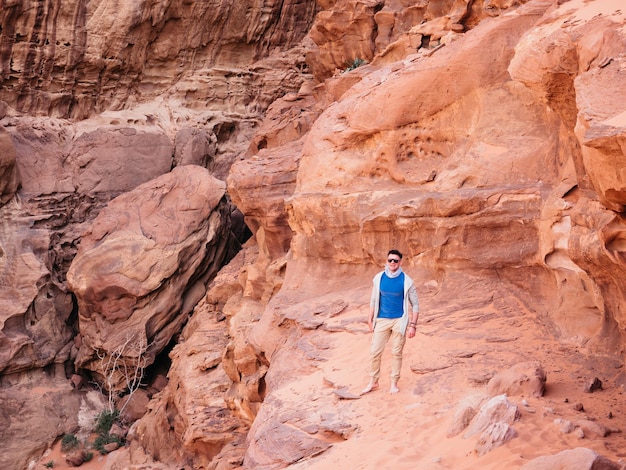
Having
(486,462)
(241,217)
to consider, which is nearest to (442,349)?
(486,462)

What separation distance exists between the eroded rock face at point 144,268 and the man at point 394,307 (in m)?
10.9

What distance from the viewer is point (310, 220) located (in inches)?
413

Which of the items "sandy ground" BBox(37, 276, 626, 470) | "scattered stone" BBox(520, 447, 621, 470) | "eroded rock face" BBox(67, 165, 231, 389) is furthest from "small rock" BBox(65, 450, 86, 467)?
"scattered stone" BBox(520, 447, 621, 470)

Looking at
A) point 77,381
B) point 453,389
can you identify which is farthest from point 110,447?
point 453,389

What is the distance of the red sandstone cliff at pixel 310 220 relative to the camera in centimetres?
621

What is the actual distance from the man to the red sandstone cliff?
0.54m

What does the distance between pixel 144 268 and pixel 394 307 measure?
36.7 ft

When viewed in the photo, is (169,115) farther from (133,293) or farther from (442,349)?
(442,349)

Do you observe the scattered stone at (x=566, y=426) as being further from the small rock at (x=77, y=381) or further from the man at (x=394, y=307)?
the small rock at (x=77, y=381)

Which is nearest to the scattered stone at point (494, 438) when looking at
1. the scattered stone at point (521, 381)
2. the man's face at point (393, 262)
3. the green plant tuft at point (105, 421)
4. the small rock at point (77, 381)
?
the scattered stone at point (521, 381)

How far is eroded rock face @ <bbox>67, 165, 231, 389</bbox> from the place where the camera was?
16.8m

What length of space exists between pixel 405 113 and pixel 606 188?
17.3 ft

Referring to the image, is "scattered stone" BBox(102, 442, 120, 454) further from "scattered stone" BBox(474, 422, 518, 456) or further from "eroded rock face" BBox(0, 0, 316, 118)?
"scattered stone" BBox(474, 422, 518, 456)

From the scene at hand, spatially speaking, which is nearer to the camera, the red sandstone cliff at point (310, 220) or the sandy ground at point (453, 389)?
the sandy ground at point (453, 389)
